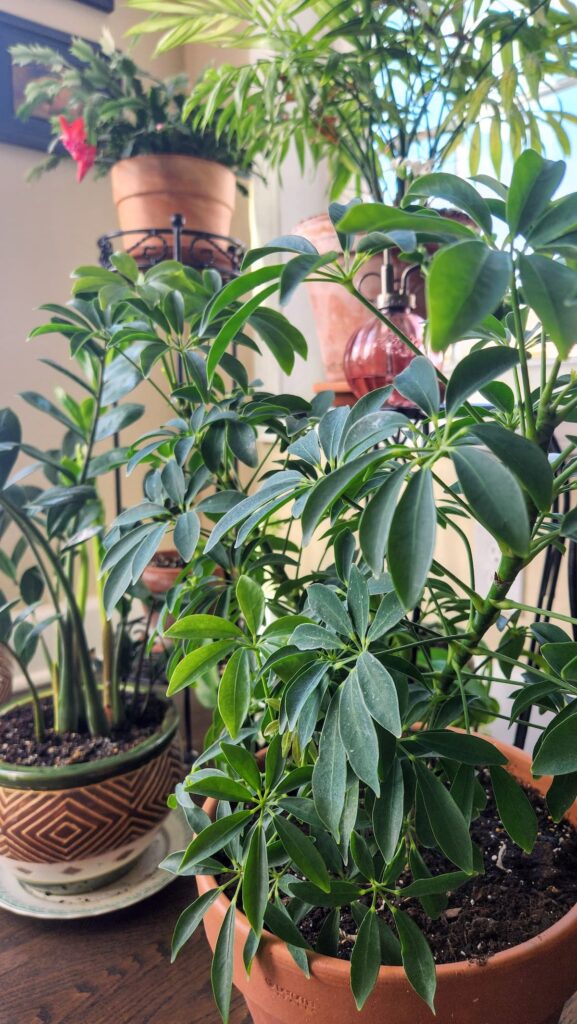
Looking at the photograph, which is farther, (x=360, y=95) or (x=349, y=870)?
(x=360, y=95)

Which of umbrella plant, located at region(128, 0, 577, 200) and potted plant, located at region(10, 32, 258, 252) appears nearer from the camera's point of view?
umbrella plant, located at region(128, 0, 577, 200)

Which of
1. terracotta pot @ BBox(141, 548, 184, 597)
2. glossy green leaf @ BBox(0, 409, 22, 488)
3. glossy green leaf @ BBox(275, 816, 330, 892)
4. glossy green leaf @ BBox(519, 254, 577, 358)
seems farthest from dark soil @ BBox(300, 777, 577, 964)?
terracotta pot @ BBox(141, 548, 184, 597)

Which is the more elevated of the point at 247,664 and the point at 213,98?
the point at 213,98

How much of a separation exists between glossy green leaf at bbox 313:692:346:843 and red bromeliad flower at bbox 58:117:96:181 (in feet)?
3.85

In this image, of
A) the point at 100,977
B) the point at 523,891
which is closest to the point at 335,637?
the point at 523,891

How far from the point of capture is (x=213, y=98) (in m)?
1.00

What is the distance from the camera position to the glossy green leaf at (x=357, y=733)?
37 centimetres

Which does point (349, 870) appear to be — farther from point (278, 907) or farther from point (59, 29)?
point (59, 29)

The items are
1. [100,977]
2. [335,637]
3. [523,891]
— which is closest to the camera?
[335,637]

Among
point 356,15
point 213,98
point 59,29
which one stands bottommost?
point 213,98

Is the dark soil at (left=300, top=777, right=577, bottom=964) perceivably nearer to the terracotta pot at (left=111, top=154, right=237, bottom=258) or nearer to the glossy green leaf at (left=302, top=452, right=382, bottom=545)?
the glossy green leaf at (left=302, top=452, right=382, bottom=545)

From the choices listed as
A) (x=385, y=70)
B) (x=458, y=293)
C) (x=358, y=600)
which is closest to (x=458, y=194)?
(x=458, y=293)

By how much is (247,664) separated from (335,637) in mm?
92

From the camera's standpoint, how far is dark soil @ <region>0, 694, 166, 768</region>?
88 cm
